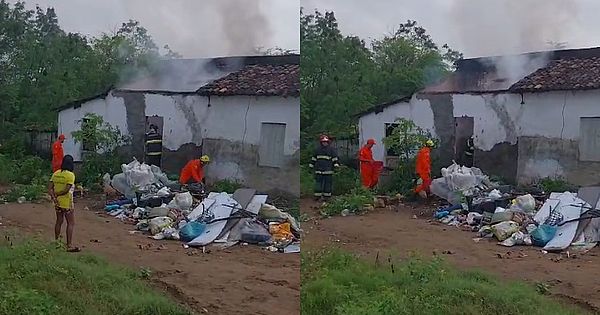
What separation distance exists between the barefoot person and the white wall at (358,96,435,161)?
1.52m

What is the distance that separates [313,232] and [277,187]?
35 cm

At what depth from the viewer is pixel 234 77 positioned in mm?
3559

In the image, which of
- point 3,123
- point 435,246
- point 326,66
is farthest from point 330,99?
point 3,123

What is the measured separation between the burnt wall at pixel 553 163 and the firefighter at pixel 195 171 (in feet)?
5.10

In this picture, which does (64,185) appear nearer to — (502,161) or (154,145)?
(154,145)

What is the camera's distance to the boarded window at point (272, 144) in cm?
352

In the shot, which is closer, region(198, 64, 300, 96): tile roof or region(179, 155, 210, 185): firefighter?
region(198, 64, 300, 96): tile roof

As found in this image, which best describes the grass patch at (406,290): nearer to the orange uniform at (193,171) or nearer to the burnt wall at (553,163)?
the burnt wall at (553,163)

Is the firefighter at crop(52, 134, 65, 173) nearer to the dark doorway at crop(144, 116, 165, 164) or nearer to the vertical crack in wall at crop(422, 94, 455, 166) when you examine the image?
the dark doorway at crop(144, 116, 165, 164)

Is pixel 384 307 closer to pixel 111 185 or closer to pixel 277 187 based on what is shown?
pixel 277 187

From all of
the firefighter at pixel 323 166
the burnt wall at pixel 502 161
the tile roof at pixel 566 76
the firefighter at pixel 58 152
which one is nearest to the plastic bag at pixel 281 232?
the firefighter at pixel 323 166

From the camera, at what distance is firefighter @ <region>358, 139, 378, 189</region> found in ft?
12.3

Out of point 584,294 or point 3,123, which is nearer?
point 584,294

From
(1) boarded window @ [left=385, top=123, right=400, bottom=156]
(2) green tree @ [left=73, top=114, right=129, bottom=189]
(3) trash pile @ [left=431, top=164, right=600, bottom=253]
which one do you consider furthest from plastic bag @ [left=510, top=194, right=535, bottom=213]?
(2) green tree @ [left=73, top=114, right=129, bottom=189]
